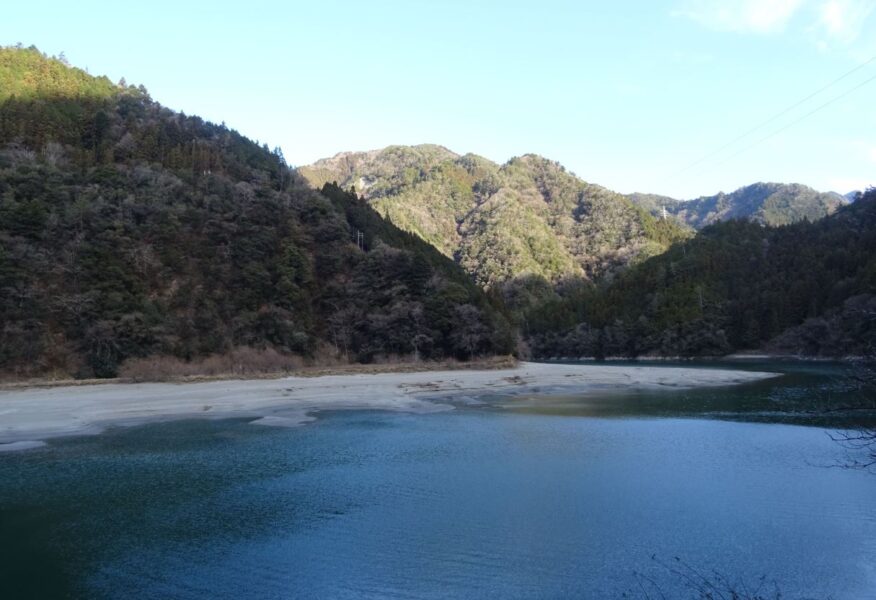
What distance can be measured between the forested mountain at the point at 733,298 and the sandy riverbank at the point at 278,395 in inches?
1635

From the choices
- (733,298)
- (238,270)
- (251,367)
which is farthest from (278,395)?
(733,298)

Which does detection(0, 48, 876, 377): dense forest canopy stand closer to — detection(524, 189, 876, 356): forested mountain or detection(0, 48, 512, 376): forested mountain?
detection(0, 48, 512, 376): forested mountain

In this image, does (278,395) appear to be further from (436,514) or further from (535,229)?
(535,229)

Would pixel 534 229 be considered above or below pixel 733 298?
above

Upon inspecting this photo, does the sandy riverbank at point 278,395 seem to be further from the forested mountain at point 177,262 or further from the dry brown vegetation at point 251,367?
the forested mountain at point 177,262

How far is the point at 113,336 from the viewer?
148 feet

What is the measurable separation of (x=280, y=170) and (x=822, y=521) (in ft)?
248

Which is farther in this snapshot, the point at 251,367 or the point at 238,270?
the point at 238,270

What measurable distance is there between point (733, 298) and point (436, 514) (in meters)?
100.0

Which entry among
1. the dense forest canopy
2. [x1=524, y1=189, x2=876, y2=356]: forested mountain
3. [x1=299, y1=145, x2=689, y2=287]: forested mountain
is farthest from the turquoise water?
[x1=299, y1=145, x2=689, y2=287]: forested mountain

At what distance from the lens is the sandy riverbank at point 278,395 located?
29688 mm

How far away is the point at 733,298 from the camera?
332ft

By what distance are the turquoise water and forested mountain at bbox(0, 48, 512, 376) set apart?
24.6 meters

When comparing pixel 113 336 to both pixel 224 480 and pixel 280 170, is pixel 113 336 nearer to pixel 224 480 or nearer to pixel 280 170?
pixel 224 480
